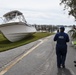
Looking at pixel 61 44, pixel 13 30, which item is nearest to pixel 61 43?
pixel 61 44

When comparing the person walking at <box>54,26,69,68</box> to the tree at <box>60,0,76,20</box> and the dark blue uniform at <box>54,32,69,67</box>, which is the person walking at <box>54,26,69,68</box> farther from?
the tree at <box>60,0,76,20</box>

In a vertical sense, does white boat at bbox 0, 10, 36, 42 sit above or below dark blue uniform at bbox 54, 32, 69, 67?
below

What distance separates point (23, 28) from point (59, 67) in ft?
98.7

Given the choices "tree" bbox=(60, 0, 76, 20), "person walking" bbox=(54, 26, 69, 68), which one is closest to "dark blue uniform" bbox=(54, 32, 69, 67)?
"person walking" bbox=(54, 26, 69, 68)

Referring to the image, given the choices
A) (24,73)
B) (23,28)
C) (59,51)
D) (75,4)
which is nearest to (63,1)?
(75,4)

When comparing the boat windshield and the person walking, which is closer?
the person walking

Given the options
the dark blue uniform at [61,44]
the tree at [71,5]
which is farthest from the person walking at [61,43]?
the tree at [71,5]

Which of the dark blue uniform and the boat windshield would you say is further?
the boat windshield

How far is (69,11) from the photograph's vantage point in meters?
44.2

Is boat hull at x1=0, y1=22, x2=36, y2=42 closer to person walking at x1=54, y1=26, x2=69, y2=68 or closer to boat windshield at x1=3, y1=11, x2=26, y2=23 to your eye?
boat windshield at x1=3, y1=11, x2=26, y2=23

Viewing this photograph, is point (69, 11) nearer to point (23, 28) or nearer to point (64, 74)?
point (23, 28)

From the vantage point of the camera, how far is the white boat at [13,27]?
41.4 metres

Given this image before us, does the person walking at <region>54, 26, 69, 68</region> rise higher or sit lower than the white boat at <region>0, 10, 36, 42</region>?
higher

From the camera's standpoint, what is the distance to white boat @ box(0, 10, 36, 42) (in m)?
41.4
